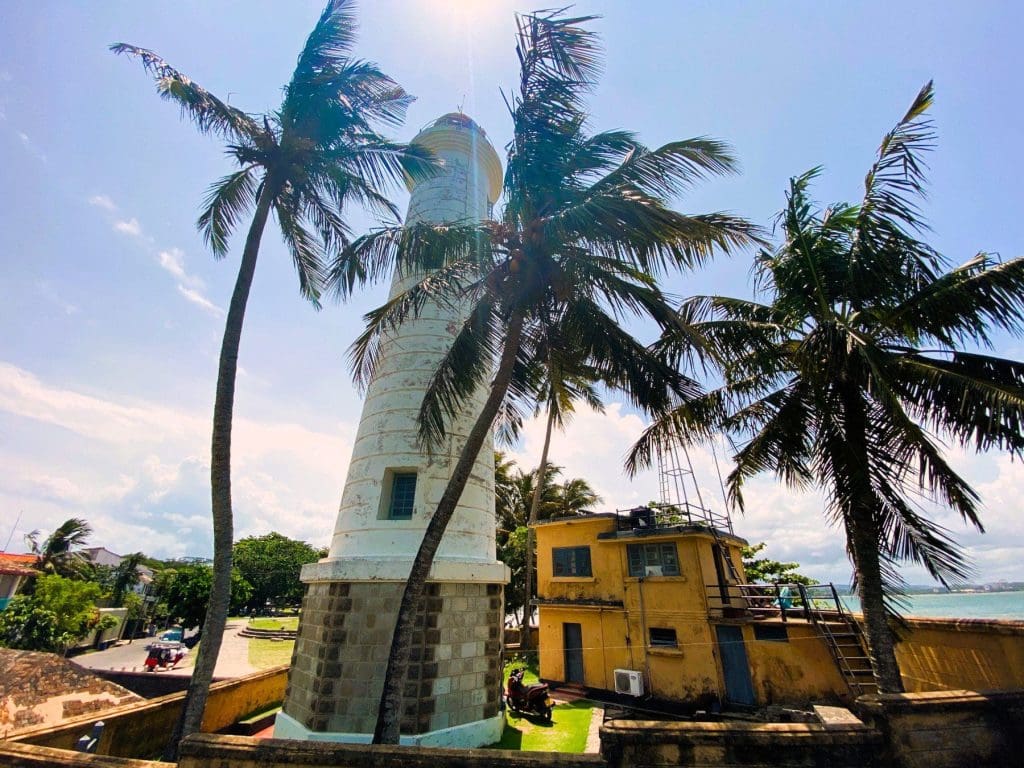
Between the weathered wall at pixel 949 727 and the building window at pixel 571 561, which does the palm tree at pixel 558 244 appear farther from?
the building window at pixel 571 561

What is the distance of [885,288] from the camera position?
7902 millimetres

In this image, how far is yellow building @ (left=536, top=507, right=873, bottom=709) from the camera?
13.8 metres

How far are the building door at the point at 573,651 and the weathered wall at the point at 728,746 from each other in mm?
14483

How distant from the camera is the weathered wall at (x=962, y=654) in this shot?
7.65 metres

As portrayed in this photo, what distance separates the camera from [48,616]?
→ 20.2 meters

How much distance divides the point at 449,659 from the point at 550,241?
25.6 ft

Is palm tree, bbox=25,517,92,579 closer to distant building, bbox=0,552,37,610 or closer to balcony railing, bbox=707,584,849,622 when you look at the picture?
distant building, bbox=0,552,37,610

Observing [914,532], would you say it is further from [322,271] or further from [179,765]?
[322,271]

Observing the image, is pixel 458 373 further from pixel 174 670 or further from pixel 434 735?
pixel 174 670

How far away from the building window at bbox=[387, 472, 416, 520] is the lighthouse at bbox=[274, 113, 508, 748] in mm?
24

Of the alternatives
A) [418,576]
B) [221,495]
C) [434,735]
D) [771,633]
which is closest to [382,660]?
[434,735]

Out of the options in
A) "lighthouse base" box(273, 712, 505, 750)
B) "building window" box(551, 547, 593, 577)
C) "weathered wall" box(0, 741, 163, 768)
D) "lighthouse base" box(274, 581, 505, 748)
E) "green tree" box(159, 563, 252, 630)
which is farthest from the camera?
"green tree" box(159, 563, 252, 630)

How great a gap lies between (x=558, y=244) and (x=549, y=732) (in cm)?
1076

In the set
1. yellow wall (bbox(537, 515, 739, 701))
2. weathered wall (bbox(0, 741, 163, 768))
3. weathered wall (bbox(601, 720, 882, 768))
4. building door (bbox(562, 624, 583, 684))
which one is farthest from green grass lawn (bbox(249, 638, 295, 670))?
weathered wall (bbox(601, 720, 882, 768))
